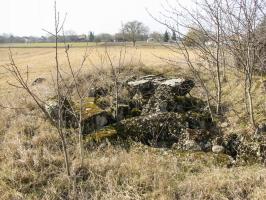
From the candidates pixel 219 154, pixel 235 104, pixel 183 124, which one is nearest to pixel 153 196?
pixel 219 154

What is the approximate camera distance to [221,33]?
675 cm

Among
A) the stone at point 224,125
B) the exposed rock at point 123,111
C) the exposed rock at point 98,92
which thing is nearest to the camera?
the stone at point 224,125

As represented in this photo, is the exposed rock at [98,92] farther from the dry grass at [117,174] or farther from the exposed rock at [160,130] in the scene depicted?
the dry grass at [117,174]

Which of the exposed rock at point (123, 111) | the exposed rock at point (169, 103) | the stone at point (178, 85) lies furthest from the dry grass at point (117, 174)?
the stone at point (178, 85)

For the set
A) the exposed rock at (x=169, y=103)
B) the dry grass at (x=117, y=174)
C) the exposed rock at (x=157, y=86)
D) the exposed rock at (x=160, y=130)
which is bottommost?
the dry grass at (x=117, y=174)

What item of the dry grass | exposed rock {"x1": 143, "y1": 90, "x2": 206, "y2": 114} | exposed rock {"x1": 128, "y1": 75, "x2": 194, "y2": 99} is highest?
exposed rock {"x1": 128, "y1": 75, "x2": 194, "y2": 99}

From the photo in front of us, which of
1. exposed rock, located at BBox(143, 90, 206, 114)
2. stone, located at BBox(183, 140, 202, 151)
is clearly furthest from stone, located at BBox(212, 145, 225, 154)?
exposed rock, located at BBox(143, 90, 206, 114)

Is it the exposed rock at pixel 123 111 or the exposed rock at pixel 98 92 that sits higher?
the exposed rock at pixel 98 92

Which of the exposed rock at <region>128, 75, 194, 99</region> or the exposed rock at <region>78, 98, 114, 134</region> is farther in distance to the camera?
the exposed rock at <region>128, 75, 194, 99</region>

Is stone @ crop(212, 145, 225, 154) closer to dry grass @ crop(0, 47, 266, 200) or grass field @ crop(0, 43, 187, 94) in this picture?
dry grass @ crop(0, 47, 266, 200)

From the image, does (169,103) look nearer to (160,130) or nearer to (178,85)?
(178,85)

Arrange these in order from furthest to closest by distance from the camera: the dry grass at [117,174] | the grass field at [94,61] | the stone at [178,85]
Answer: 1. the grass field at [94,61]
2. the stone at [178,85]
3. the dry grass at [117,174]

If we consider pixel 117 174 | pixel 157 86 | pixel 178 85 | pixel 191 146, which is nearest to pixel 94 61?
pixel 157 86

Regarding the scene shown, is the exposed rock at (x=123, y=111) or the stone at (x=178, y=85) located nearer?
the exposed rock at (x=123, y=111)
